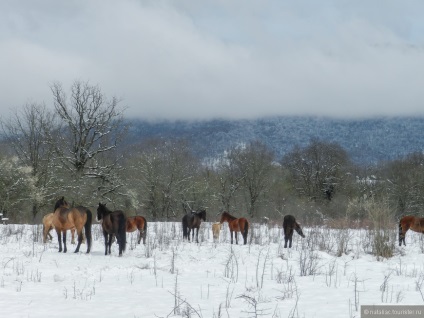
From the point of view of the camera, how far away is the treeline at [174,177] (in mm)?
29125

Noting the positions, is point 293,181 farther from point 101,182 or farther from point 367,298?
point 367,298

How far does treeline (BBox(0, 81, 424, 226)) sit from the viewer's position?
1147 inches

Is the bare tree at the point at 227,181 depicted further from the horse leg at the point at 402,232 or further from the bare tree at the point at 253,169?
the horse leg at the point at 402,232

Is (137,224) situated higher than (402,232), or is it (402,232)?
(137,224)

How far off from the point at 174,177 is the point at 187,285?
35666 mm

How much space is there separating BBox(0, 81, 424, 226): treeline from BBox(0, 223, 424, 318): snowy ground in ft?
15.6

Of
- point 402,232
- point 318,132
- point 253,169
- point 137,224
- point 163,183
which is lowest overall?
point 402,232

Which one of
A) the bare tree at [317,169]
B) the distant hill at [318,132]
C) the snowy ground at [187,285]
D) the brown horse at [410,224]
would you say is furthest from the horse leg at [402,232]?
the distant hill at [318,132]

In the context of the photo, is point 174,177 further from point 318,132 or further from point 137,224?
point 318,132

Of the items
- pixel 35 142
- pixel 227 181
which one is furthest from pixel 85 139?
pixel 227 181

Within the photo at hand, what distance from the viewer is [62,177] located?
3072 cm

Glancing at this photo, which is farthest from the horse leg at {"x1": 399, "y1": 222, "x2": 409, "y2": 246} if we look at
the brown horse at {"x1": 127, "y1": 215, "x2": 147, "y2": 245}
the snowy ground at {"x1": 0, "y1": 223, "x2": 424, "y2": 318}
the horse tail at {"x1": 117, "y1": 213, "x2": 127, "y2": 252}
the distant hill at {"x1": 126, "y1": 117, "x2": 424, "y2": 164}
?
the distant hill at {"x1": 126, "y1": 117, "x2": 424, "y2": 164}

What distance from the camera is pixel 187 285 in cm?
741

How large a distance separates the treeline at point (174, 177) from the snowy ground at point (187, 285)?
15.6ft
